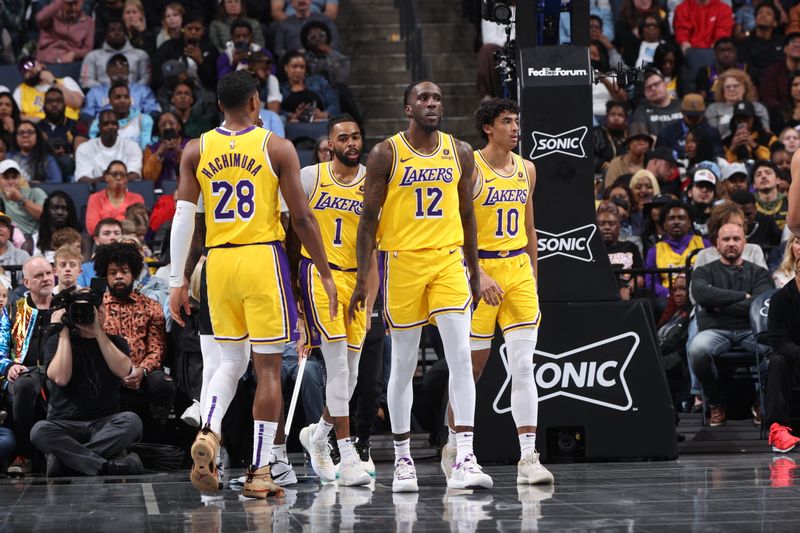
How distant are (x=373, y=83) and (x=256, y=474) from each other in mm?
10020

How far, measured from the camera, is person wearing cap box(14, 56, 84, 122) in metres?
14.4

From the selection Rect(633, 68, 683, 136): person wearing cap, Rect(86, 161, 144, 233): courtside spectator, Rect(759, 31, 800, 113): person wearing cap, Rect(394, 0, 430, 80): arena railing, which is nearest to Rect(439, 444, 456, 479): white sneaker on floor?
Rect(86, 161, 144, 233): courtside spectator

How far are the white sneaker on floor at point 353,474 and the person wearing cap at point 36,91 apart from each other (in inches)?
331

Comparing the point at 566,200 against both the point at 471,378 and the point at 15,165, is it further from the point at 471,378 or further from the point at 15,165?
the point at 15,165

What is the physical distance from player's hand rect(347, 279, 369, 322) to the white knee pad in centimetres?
40

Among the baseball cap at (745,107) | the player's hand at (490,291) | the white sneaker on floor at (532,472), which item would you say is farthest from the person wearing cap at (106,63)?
the white sneaker on floor at (532,472)

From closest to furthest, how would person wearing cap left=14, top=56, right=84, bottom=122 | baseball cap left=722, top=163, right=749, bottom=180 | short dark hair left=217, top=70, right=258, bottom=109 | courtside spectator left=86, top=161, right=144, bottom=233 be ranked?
1. short dark hair left=217, top=70, right=258, bottom=109
2. courtside spectator left=86, top=161, right=144, bottom=233
3. baseball cap left=722, top=163, right=749, bottom=180
4. person wearing cap left=14, top=56, right=84, bottom=122

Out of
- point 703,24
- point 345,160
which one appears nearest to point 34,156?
point 345,160

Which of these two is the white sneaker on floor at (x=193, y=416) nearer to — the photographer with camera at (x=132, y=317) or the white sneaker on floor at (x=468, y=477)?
the white sneaker on floor at (x=468, y=477)

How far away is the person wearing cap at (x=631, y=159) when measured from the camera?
13078mm

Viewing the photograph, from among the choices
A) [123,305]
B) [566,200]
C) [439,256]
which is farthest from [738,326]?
[123,305]

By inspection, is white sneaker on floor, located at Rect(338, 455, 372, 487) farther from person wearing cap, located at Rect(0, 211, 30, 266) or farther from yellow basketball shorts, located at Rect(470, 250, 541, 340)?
person wearing cap, located at Rect(0, 211, 30, 266)

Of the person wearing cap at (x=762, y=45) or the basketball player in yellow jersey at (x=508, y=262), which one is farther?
the person wearing cap at (x=762, y=45)

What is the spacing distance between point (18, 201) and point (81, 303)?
14.2 feet
